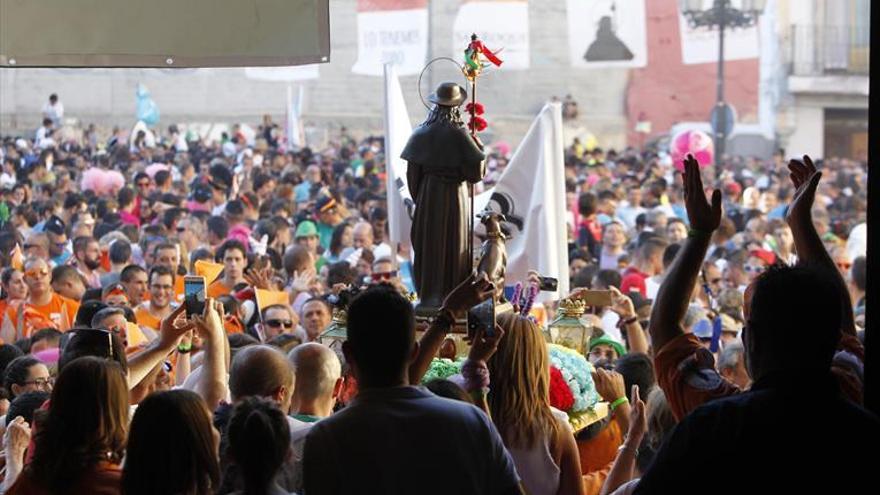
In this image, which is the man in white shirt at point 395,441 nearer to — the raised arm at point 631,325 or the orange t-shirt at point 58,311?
the raised arm at point 631,325

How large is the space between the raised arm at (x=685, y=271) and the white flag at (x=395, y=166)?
3735 mm

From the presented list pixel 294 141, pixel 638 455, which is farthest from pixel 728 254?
pixel 294 141

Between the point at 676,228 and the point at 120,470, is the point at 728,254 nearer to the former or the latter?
the point at 676,228

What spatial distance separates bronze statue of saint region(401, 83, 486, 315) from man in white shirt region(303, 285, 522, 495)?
208 centimetres

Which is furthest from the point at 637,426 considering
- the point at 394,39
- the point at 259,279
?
the point at 394,39

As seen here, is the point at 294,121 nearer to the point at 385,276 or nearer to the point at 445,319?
the point at 385,276

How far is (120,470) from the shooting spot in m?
4.23

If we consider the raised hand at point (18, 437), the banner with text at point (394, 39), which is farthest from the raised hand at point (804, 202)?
the banner with text at point (394, 39)

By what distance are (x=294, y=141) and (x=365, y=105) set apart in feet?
40.5

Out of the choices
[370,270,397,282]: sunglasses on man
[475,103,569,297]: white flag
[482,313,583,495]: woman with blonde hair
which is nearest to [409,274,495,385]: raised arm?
[482,313,583,495]: woman with blonde hair

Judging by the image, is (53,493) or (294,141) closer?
(53,493)

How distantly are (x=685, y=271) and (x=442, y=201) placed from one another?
2.22 meters

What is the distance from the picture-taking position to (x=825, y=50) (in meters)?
42.8

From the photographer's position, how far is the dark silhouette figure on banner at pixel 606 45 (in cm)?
3716
